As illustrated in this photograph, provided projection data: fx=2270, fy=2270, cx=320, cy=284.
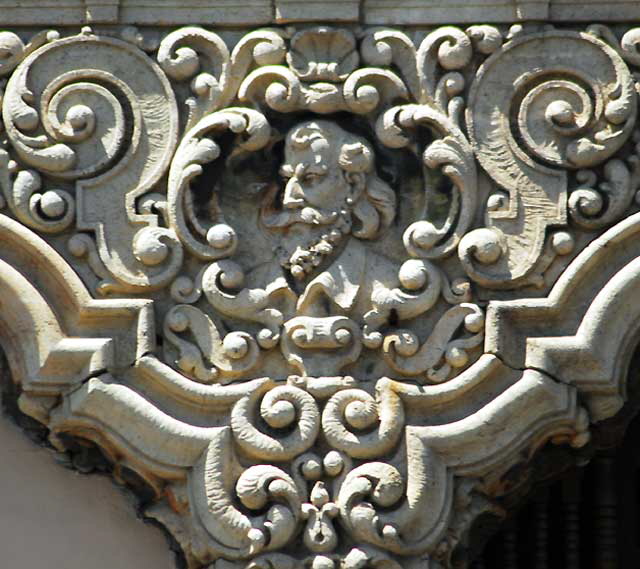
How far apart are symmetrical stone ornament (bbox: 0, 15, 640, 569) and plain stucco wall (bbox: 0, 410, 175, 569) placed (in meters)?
0.28

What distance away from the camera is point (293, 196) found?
228 inches

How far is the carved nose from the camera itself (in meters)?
5.78

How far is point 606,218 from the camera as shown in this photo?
18.9 feet

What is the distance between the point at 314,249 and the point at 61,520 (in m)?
1.02

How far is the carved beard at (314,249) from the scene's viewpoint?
227 inches

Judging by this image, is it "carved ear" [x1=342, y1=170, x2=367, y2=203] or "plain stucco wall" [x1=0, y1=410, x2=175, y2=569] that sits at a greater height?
"carved ear" [x1=342, y1=170, x2=367, y2=203]

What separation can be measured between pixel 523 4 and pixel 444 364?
952 millimetres

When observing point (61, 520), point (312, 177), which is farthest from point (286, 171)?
point (61, 520)

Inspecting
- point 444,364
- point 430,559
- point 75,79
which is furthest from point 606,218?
point 75,79

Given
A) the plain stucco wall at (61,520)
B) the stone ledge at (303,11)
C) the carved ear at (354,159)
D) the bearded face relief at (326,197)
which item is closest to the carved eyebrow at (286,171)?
the bearded face relief at (326,197)

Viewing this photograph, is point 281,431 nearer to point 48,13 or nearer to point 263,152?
point 263,152

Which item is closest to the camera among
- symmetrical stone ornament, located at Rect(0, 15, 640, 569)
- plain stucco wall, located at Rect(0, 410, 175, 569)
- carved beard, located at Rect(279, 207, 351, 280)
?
symmetrical stone ornament, located at Rect(0, 15, 640, 569)

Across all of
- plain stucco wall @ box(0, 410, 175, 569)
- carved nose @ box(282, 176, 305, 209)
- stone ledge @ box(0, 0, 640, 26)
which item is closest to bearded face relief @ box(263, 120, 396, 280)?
carved nose @ box(282, 176, 305, 209)

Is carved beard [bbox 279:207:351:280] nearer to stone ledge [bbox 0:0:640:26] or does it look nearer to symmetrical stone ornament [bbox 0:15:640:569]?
symmetrical stone ornament [bbox 0:15:640:569]
